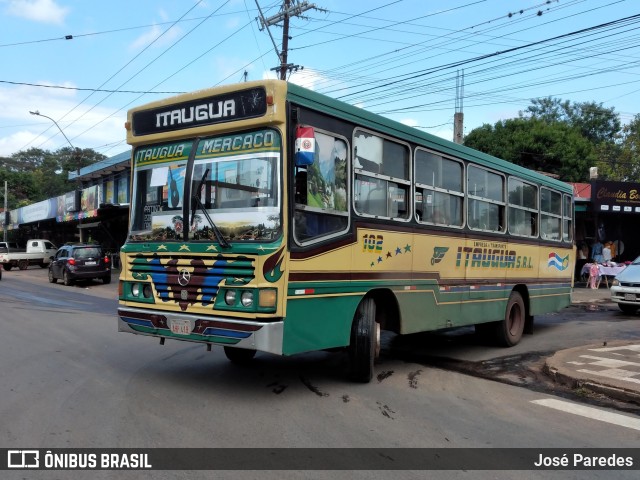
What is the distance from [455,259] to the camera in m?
8.20

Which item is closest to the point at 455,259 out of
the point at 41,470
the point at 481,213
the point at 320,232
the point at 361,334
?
the point at 481,213

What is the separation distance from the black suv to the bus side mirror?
20.3 metres

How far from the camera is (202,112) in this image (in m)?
6.02

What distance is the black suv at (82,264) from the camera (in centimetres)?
2320

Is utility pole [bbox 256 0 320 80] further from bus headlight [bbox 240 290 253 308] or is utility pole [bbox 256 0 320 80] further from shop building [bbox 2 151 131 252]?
bus headlight [bbox 240 290 253 308]

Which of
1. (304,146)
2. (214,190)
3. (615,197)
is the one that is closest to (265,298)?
(214,190)

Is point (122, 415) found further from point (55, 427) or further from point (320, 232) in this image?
point (320, 232)

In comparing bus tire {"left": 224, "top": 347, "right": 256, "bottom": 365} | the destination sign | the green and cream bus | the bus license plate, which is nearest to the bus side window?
the green and cream bus

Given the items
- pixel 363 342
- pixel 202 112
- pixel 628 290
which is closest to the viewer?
pixel 202 112

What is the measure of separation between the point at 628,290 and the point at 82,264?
20.2m

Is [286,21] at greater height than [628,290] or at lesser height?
greater

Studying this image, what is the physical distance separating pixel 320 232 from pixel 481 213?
4.02 m

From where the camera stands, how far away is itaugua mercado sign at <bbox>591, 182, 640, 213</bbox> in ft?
74.3

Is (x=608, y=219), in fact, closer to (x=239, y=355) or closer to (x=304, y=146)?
(x=239, y=355)
